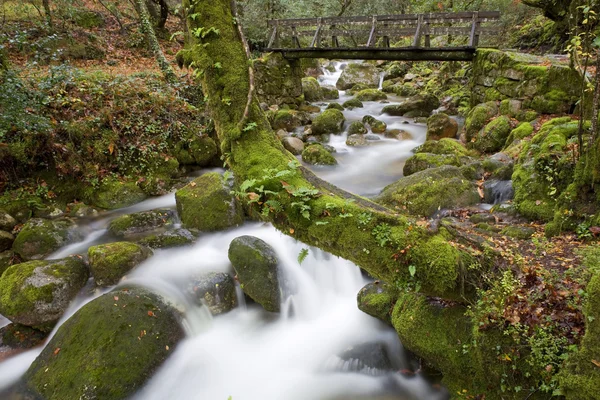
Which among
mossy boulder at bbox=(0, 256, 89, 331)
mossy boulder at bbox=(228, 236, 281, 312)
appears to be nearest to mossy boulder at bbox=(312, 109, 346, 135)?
mossy boulder at bbox=(228, 236, 281, 312)

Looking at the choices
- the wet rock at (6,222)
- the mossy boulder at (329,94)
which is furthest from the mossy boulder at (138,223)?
the mossy boulder at (329,94)

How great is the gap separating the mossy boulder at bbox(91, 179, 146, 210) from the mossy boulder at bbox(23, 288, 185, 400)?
3.97 meters

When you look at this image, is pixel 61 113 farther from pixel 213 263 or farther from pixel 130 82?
pixel 213 263

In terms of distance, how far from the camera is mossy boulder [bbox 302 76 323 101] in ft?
61.2

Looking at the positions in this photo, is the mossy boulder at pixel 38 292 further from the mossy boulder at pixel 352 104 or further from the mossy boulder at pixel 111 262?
the mossy boulder at pixel 352 104

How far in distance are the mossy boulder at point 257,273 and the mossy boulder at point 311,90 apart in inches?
562

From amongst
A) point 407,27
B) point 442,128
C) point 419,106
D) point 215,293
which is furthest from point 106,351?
point 419,106

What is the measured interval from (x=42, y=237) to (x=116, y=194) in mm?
2067

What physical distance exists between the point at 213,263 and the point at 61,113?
6012mm

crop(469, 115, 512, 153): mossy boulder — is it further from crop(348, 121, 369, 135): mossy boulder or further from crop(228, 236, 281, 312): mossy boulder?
crop(228, 236, 281, 312): mossy boulder

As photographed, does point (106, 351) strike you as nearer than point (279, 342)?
Yes

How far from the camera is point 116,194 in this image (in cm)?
841

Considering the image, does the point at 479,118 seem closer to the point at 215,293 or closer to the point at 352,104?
the point at 352,104

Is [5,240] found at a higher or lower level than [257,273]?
higher
